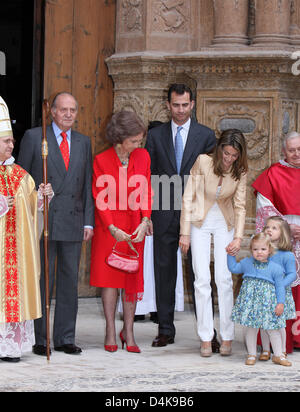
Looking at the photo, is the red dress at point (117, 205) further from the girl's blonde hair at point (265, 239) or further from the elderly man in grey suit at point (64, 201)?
the girl's blonde hair at point (265, 239)

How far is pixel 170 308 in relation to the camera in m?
7.45

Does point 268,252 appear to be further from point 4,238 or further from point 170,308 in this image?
point 4,238

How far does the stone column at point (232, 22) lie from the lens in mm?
8906

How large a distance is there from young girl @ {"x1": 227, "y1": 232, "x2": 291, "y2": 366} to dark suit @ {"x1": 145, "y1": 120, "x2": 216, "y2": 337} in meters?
0.64

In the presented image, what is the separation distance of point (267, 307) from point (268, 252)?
1.20ft

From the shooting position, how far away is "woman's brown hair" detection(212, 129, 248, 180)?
22.7 ft

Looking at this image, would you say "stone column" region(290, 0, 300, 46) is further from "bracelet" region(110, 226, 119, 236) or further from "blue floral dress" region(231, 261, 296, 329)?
"bracelet" region(110, 226, 119, 236)

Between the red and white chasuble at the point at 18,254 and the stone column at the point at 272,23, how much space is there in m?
3.00

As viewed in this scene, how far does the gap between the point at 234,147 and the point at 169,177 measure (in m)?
0.65

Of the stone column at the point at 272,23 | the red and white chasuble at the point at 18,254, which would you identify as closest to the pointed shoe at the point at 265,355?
the red and white chasuble at the point at 18,254

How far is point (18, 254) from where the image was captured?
6746mm

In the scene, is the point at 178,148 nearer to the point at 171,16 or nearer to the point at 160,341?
the point at 160,341

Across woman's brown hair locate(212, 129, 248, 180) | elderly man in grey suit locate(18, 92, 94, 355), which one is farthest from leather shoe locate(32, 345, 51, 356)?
woman's brown hair locate(212, 129, 248, 180)

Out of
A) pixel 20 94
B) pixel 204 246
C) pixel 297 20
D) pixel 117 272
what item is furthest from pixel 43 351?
pixel 297 20
